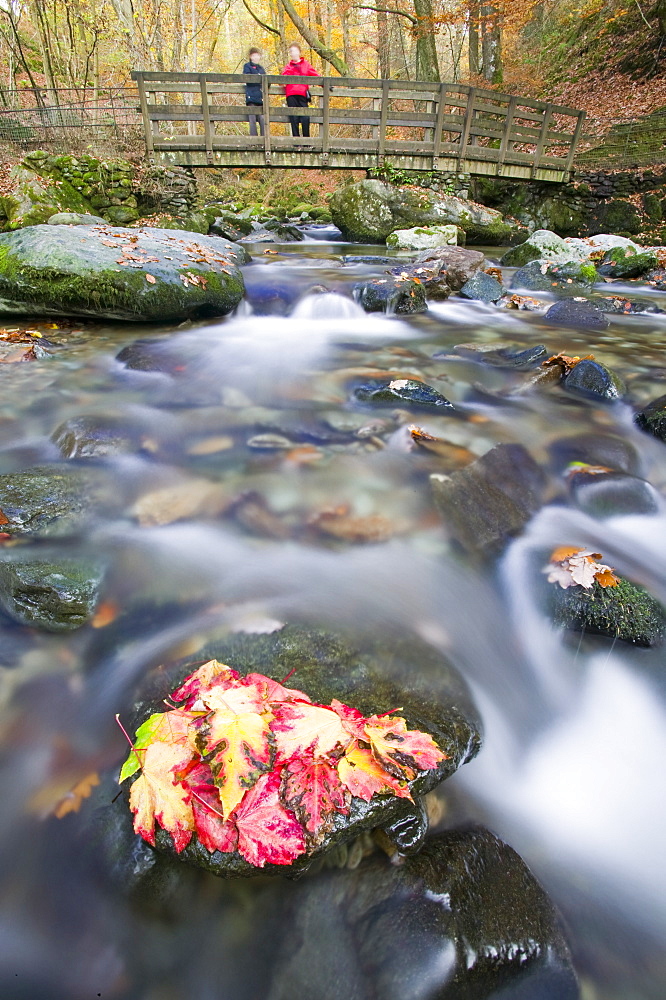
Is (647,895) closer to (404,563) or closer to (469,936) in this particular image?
(469,936)

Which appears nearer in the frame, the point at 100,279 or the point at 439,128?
the point at 100,279

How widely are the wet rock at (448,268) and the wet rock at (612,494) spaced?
512 centimetres

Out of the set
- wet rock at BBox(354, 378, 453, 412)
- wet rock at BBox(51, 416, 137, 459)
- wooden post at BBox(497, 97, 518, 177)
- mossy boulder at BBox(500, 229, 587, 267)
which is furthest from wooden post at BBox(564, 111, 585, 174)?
wet rock at BBox(51, 416, 137, 459)

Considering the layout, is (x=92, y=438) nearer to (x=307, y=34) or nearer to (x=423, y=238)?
(x=423, y=238)

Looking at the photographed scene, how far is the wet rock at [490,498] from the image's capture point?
2699 mm

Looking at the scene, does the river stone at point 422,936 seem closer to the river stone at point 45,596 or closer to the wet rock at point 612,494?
the river stone at point 45,596

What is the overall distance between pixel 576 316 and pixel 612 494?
4.36m

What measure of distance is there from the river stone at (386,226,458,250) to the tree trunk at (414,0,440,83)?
411 inches

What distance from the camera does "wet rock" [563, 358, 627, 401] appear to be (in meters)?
4.18

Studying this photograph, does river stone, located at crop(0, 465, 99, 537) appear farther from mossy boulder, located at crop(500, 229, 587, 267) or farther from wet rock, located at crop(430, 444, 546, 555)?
mossy boulder, located at crop(500, 229, 587, 267)

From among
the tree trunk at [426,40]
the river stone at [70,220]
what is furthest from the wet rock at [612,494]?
the tree trunk at [426,40]

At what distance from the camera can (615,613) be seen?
217cm

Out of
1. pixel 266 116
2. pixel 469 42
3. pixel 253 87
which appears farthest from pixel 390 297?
pixel 469 42

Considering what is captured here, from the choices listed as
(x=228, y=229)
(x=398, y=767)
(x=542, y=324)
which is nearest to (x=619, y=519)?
(x=398, y=767)
